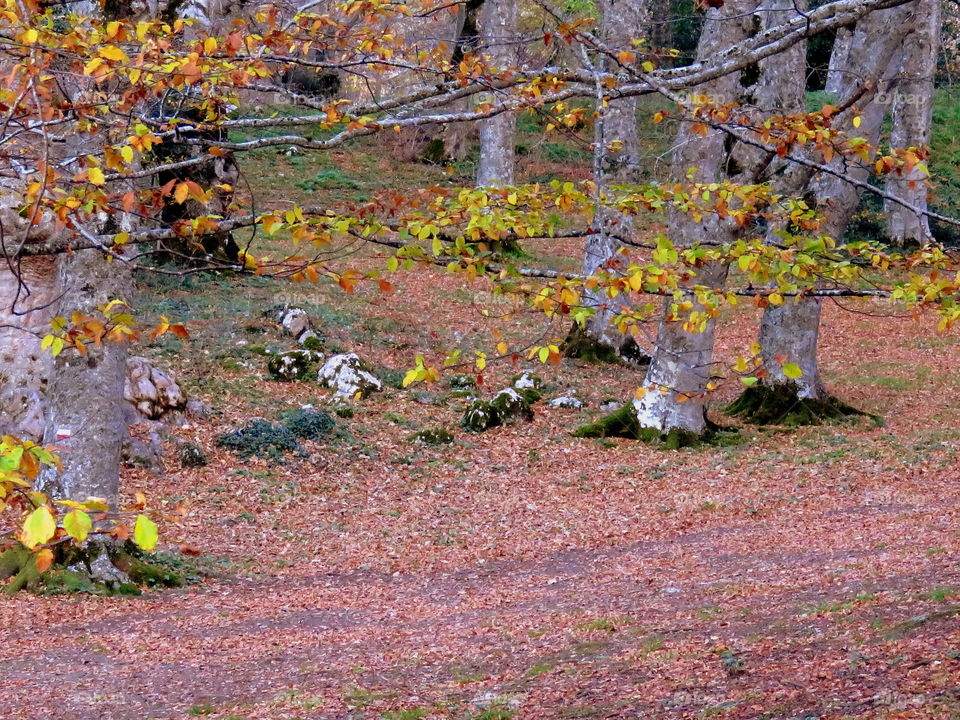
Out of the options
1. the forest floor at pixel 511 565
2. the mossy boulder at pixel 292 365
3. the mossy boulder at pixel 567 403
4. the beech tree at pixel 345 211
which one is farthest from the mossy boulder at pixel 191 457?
the mossy boulder at pixel 567 403

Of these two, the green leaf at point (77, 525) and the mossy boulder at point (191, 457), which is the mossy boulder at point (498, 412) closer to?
the mossy boulder at point (191, 457)

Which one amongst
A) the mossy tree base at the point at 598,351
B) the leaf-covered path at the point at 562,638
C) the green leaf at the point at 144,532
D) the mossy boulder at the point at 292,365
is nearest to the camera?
the green leaf at the point at 144,532

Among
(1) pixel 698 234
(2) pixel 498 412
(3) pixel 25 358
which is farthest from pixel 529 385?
(3) pixel 25 358

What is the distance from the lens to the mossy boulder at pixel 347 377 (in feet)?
50.9

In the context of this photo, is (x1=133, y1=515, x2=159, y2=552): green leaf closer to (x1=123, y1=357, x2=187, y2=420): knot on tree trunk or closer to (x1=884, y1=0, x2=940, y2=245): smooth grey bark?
(x1=123, y1=357, x2=187, y2=420): knot on tree trunk

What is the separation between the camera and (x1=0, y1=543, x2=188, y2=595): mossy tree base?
348 inches

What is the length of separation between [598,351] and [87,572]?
445 inches

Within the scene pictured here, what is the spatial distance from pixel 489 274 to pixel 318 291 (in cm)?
1492

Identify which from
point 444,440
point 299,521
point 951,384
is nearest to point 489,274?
point 299,521

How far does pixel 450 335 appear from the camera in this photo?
19.4 metres

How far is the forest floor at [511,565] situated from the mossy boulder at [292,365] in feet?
0.74

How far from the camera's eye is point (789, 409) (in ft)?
50.7

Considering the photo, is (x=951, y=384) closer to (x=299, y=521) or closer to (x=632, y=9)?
(x=632, y=9)

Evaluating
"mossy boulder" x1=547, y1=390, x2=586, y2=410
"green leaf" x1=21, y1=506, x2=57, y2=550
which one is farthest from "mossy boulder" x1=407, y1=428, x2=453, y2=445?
"green leaf" x1=21, y1=506, x2=57, y2=550
